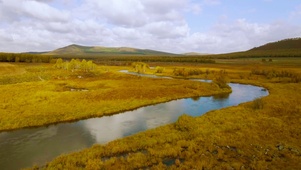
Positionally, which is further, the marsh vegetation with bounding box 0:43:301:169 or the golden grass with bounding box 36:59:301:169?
the marsh vegetation with bounding box 0:43:301:169

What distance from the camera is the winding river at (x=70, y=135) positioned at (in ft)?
69.0

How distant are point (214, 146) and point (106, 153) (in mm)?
10465

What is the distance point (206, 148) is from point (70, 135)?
1611 cm

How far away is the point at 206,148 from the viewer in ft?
68.1

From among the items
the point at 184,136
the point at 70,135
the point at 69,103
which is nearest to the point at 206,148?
the point at 184,136

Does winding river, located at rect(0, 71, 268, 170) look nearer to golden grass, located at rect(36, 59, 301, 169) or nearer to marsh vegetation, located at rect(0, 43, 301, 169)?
marsh vegetation, located at rect(0, 43, 301, 169)

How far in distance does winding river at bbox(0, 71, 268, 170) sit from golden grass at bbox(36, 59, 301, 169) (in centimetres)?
296

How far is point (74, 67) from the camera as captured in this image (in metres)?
127

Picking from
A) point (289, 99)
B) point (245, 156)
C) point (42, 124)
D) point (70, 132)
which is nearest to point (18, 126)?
point (42, 124)

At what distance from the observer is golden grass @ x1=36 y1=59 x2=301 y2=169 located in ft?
59.0

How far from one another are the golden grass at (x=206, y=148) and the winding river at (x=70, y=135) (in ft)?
9.71

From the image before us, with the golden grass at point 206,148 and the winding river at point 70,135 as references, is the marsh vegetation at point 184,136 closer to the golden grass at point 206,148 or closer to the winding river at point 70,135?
the golden grass at point 206,148

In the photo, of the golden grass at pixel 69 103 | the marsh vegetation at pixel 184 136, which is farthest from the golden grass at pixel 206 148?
the golden grass at pixel 69 103

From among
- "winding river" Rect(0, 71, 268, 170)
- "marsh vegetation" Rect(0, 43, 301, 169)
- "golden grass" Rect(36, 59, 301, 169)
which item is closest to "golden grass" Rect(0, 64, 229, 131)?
"marsh vegetation" Rect(0, 43, 301, 169)
